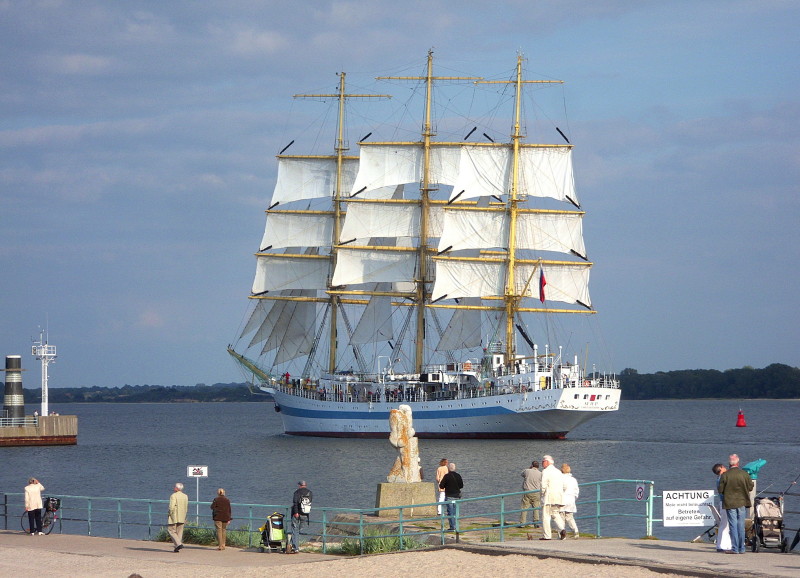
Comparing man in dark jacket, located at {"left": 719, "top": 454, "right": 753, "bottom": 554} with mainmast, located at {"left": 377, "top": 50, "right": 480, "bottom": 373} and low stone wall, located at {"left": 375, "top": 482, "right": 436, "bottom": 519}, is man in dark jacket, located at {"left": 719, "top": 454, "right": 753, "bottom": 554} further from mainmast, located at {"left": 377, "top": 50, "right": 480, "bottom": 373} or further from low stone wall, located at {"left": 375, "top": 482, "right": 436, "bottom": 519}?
mainmast, located at {"left": 377, "top": 50, "right": 480, "bottom": 373}

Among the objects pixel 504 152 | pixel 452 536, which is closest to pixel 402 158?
pixel 504 152

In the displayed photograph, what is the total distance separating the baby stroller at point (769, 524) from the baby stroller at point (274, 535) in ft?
24.0

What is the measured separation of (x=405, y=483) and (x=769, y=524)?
678 centimetres

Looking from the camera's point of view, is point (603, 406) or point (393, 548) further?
point (603, 406)

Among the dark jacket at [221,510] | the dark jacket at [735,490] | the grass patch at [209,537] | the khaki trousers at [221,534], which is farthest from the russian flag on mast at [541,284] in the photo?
the dark jacket at [735,490]

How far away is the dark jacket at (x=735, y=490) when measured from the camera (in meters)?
15.5

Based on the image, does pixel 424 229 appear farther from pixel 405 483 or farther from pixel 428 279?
pixel 405 483

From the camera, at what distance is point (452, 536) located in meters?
18.3

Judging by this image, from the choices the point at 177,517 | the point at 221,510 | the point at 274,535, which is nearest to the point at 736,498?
the point at 274,535

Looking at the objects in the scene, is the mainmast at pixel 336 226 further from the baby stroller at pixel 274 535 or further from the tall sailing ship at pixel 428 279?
the baby stroller at pixel 274 535

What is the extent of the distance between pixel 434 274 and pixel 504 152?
9012 mm

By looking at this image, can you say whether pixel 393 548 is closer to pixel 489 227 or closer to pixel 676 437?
pixel 489 227

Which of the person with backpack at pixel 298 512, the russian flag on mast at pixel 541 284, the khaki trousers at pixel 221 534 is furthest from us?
the russian flag on mast at pixel 541 284

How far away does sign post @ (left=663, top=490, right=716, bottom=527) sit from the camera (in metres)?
17.3
